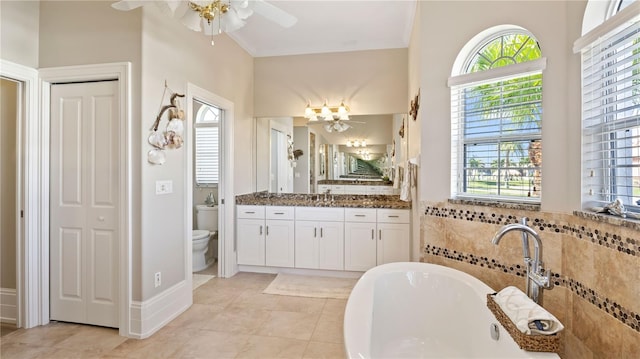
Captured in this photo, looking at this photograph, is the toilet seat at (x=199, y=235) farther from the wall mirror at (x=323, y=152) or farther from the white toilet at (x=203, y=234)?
the wall mirror at (x=323, y=152)

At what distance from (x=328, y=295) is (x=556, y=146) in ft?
7.52

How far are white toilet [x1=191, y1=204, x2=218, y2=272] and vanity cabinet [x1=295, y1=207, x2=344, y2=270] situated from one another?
4.01ft

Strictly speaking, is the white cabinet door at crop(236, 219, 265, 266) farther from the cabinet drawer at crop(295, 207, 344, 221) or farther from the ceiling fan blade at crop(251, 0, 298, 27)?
the ceiling fan blade at crop(251, 0, 298, 27)

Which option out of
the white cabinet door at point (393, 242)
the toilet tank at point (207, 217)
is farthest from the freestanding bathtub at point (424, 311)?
the toilet tank at point (207, 217)

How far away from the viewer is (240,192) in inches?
150

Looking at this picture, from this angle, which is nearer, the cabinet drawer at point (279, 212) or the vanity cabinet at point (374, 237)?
the vanity cabinet at point (374, 237)

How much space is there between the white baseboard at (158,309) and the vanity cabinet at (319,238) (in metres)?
1.31

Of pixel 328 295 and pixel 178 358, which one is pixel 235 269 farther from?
pixel 178 358

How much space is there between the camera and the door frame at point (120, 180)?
2271mm

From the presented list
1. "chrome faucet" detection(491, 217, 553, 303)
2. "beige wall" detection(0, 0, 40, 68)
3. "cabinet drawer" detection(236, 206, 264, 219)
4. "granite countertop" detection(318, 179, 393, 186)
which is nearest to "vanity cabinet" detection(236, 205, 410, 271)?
"cabinet drawer" detection(236, 206, 264, 219)

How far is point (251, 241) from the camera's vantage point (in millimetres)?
3738

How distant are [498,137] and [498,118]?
141 mm

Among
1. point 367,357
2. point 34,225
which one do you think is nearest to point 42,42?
point 34,225

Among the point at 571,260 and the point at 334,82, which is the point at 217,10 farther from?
the point at 571,260
